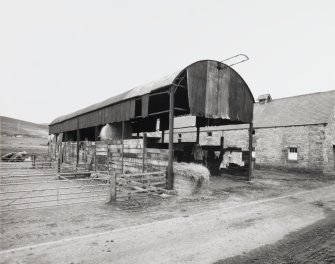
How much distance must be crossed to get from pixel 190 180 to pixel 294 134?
18341 mm

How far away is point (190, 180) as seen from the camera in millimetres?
12000

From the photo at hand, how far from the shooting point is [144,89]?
1513cm

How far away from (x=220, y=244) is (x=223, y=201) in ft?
16.6

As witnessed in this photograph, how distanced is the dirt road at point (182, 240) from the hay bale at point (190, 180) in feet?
7.76

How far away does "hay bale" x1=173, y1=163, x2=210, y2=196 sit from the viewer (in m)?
11.9

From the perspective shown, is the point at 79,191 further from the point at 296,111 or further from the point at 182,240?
the point at 296,111

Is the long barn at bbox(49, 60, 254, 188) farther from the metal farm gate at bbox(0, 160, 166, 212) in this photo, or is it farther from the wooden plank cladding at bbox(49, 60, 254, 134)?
the metal farm gate at bbox(0, 160, 166, 212)

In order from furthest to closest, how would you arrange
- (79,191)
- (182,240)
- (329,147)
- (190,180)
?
(329,147) < (79,191) < (190,180) < (182,240)

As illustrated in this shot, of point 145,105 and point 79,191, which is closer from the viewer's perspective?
point 79,191

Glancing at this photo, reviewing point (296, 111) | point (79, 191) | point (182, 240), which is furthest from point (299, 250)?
point (296, 111)

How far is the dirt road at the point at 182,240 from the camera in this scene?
17.9 feet

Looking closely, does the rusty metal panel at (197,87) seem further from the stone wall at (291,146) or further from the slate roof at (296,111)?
the slate roof at (296,111)

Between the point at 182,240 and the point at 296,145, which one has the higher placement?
the point at 296,145

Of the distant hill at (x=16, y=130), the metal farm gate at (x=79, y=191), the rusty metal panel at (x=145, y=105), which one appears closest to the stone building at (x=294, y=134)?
the rusty metal panel at (x=145, y=105)
